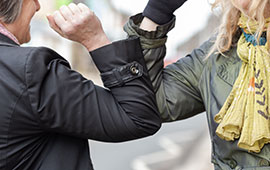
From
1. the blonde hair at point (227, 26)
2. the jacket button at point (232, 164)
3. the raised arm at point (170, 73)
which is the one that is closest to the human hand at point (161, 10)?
the raised arm at point (170, 73)

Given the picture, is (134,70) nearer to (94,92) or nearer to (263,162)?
(94,92)

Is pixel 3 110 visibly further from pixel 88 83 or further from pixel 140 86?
pixel 140 86

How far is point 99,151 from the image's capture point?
909cm

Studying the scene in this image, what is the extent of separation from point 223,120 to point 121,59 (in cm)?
53

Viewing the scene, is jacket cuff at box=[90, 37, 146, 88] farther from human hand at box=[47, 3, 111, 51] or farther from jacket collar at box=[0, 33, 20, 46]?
jacket collar at box=[0, 33, 20, 46]

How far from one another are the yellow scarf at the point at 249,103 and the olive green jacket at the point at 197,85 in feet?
0.20

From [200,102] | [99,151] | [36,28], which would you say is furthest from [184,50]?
[200,102]

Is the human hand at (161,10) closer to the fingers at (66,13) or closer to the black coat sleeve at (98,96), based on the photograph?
the black coat sleeve at (98,96)

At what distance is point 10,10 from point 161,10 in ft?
2.20

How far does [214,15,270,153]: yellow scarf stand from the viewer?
72.5 inches

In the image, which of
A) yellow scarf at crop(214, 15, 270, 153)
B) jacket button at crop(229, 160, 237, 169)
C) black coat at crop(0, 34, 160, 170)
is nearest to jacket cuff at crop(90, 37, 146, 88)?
black coat at crop(0, 34, 160, 170)

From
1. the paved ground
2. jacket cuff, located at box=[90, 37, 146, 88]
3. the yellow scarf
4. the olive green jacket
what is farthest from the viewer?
the paved ground

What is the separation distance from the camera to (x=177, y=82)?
6.98ft

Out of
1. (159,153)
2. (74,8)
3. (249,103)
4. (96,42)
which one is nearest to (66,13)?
(74,8)
